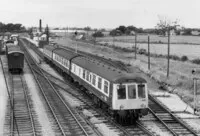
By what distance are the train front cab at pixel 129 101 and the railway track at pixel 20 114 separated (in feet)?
15.0

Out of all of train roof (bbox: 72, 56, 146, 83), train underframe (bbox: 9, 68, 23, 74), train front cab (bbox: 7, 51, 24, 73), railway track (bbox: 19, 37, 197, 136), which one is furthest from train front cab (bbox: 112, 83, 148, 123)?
train underframe (bbox: 9, 68, 23, 74)

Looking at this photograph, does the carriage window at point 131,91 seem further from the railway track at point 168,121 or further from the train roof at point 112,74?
the railway track at point 168,121

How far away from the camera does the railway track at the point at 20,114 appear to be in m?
18.1

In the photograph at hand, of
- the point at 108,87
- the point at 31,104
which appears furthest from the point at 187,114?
the point at 31,104

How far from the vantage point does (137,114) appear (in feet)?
62.1

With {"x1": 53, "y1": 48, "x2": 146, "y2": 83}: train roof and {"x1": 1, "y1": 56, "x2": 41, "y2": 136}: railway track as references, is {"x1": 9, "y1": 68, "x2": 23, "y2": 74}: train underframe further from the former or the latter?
{"x1": 53, "y1": 48, "x2": 146, "y2": 83}: train roof

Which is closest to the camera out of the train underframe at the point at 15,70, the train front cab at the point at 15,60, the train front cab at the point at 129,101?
the train front cab at the point at 129,101

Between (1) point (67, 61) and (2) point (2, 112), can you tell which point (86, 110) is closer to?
(2) point (2, 112)

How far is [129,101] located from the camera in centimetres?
1861

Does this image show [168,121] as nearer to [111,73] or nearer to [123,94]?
[123,94]

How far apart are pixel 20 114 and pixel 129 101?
303 inches

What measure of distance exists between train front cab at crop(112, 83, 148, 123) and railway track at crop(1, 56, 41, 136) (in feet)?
15.0

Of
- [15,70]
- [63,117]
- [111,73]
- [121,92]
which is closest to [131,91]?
[121,92]

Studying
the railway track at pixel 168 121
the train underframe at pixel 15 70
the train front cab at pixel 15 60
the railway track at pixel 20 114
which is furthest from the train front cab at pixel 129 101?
the train underframe at pixel 15 70
